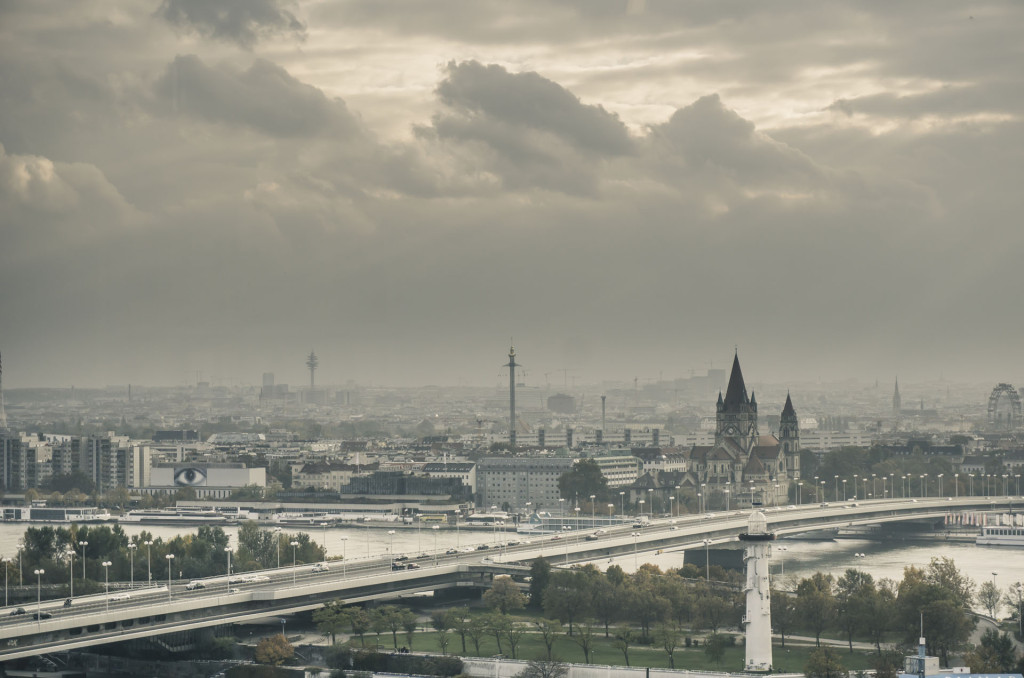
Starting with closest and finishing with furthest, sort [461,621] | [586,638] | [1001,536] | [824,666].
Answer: [824,666] < [586,638] < [461,621] < [1001,536]

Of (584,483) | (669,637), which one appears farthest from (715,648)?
(584,483)

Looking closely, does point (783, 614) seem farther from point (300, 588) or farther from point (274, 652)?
point (274, 652)

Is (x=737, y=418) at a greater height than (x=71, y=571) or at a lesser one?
greater

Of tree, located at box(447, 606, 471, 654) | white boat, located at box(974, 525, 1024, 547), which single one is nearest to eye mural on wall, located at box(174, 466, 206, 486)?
white boat, located at box(974, 525, 1024, 547)

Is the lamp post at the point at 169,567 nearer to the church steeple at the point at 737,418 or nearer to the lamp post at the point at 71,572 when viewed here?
the lamp post at the point at 71,572

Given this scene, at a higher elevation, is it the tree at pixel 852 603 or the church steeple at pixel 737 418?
the church steeple at pixel 737 418

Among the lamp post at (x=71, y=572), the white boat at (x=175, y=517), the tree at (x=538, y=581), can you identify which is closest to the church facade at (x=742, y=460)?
the white boat at (x=175, y=517)

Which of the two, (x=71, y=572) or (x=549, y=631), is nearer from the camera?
(x=549, y=631)
